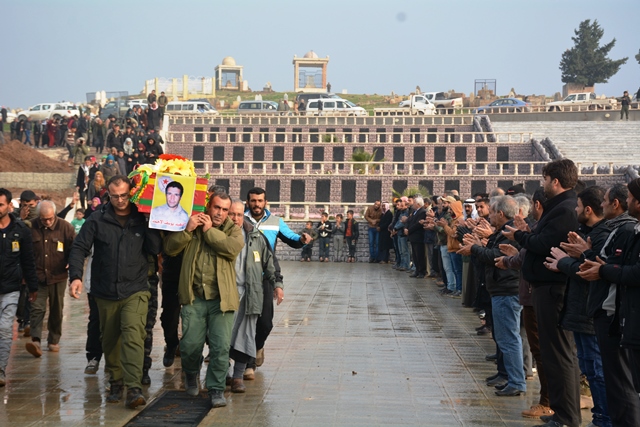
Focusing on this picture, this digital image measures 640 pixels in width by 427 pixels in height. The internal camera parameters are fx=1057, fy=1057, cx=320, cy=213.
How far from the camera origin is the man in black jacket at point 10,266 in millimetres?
10266

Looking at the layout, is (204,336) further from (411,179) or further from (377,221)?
(411,179)

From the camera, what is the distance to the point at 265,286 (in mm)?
10508

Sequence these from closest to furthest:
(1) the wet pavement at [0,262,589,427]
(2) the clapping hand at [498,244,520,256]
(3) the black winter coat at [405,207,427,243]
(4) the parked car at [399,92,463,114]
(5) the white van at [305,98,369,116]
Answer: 1. (1) the wet pavement at [0,262,589,427]
2. (2) the clapping hand at [498,244,520,256]
3. (3) the black winter coat at [405,207,427,243]
4. (5) the white van at [305,98,369,116]
5. (4) the parked car at [399,92,463,114]

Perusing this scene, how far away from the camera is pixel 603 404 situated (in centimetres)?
789

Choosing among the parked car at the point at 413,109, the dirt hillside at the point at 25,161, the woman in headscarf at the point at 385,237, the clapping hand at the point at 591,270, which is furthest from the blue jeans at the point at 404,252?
the parked car at the point at 413,109

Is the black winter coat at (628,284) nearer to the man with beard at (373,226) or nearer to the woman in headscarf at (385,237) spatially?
the woman in headscarf at (385,237)

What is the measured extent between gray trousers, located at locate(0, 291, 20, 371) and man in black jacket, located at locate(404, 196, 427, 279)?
1462 centimetres

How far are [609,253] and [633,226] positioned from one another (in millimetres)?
245

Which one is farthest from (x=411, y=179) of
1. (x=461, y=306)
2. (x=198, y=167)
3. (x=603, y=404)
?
(x=603, y=404)

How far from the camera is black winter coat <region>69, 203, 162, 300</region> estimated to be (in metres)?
9.30

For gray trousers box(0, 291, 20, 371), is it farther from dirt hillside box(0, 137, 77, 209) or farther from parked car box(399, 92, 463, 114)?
parked car box(399, 92, 463, 114)

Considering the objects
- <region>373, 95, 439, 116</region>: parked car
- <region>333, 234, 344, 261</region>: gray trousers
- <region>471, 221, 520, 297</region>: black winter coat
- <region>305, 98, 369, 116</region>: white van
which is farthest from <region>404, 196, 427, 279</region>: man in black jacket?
<region>373, 95, 439, 116</region>: parked car

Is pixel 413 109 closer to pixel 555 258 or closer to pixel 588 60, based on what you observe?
pixel 588 60

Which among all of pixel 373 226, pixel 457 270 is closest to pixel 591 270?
pixel 457 270
